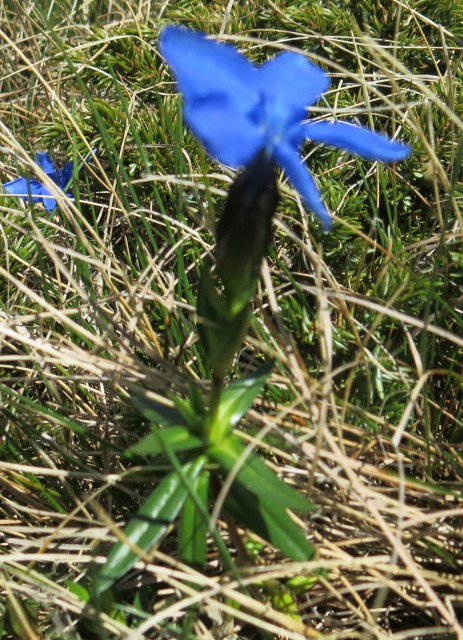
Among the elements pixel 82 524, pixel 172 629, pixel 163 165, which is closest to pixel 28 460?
pixel 82 524

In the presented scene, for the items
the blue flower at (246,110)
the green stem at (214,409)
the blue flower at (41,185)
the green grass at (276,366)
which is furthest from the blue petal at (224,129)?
the blue flower at (41,185)

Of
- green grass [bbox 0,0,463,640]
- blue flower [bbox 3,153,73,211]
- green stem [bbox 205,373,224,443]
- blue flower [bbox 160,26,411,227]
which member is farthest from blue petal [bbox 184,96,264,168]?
blue flower [bbox 3,153,73,211]

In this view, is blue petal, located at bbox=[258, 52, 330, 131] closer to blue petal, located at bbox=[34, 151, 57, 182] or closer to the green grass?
the green grass

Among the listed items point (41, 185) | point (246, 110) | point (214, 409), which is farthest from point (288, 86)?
point (41, 185)

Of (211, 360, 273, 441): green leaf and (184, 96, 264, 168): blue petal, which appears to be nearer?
(184, 96, 264, 168): blue petal

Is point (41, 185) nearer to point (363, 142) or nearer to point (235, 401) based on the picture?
point (235, 401)

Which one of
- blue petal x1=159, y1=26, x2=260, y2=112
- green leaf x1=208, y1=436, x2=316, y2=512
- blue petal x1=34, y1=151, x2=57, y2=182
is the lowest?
green leaf x1=208, y1=436, x2=316, y2=512
